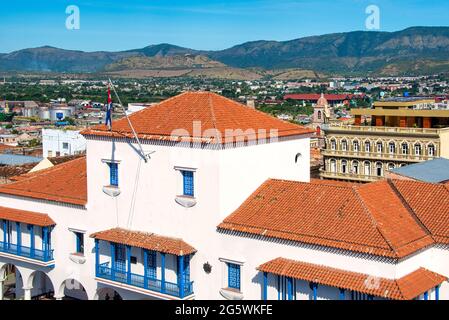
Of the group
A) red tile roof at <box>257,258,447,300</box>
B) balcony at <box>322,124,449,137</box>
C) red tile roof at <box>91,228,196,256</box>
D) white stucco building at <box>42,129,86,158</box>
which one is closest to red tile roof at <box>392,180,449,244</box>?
red tile roof at <box>257,258,447,300</box>

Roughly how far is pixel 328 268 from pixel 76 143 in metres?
56.4

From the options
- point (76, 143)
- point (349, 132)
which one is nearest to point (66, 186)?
point (349, 132)

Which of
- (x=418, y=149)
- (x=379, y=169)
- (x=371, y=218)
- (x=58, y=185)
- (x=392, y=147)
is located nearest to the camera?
(x=371, y=218)

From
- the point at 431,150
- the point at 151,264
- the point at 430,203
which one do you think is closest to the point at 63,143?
the point at 431,150

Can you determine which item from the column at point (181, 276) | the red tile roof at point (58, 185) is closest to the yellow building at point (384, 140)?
the red tile roof at point (58, 185)

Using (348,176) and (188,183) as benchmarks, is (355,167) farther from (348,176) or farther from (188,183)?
(188,183)

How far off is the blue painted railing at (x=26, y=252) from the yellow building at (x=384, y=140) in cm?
3572

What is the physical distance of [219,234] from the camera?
20.2 meters

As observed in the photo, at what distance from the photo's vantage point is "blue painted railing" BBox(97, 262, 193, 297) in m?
20.6

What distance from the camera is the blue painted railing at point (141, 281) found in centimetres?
2061

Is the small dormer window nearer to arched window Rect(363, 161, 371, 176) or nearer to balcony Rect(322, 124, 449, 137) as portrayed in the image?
balcony Rect(322, 124, 449, 137)

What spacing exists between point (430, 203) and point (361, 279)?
14.0 feet

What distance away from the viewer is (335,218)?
18.6 metres
